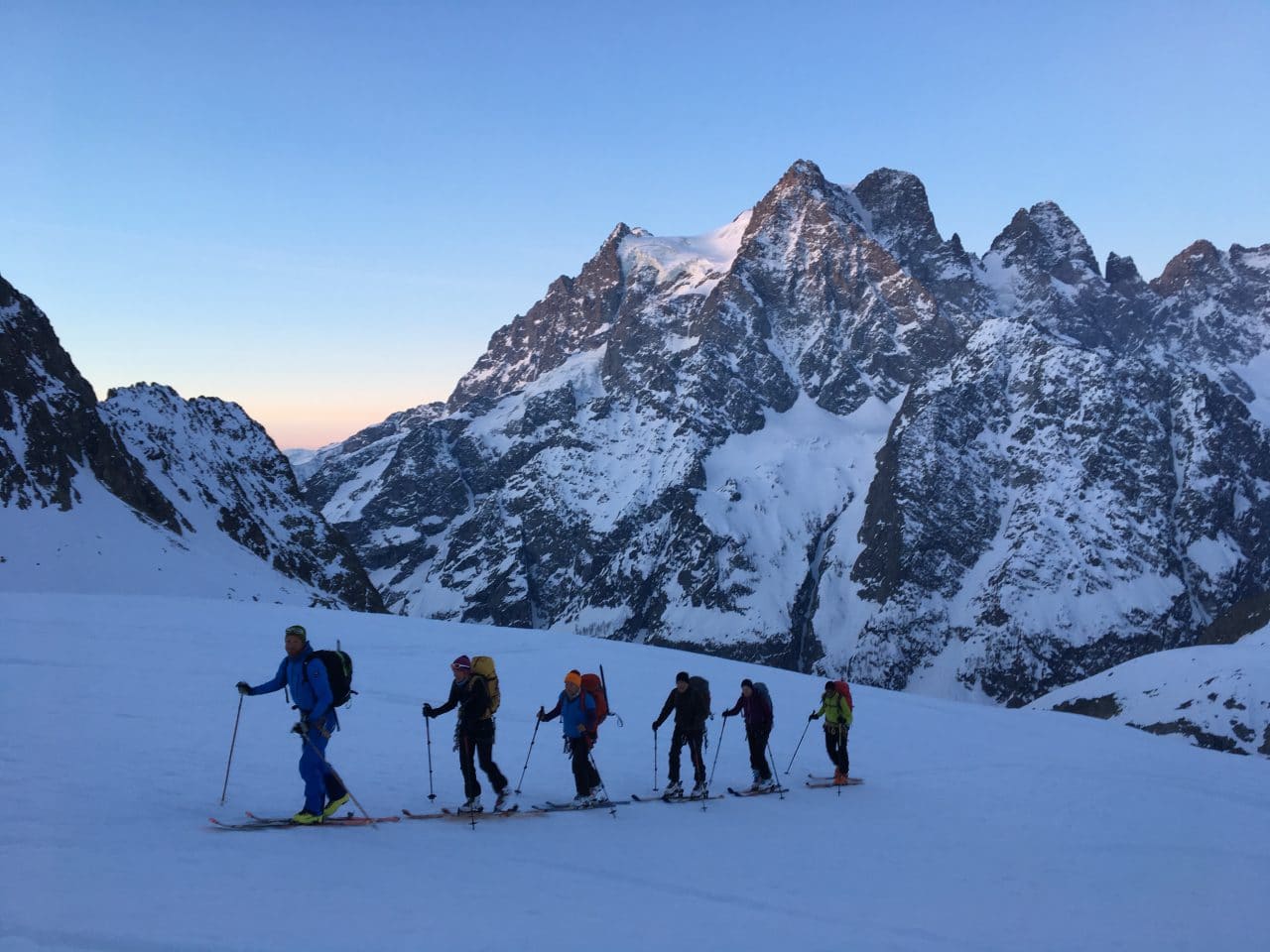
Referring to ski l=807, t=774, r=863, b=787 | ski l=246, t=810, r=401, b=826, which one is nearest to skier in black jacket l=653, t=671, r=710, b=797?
ski l=807, t=774, r=863, b=787

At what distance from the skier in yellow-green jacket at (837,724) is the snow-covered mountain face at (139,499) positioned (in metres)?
62.3

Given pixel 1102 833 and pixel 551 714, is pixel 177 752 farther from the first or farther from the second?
pixel 1102 833

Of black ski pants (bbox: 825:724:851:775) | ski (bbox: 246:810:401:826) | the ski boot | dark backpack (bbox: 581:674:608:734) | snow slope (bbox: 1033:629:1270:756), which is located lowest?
snow slope (bbox: 1033:629:1270:756)

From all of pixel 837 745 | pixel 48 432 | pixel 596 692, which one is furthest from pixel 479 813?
pixel 48 432

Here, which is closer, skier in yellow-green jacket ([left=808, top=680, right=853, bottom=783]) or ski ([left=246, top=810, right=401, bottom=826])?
ski ([left=246, top=810, right=401, bottom=826])

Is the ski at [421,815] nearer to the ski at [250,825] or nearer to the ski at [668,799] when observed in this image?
the ski at [250,825]

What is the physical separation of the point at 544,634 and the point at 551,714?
18.8m

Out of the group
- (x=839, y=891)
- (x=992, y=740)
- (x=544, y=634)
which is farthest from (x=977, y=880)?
(x=544, y=634)

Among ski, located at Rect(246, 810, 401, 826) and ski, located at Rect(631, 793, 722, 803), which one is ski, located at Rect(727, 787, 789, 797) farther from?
ski, located at Rect(246, 810, 401, 826)

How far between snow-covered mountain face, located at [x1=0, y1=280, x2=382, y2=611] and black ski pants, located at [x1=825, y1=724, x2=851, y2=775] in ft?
205

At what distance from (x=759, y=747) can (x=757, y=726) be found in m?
0.39

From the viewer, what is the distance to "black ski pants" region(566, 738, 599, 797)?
1388 centimetres

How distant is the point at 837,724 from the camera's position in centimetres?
1742

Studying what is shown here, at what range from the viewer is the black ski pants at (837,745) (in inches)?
688
